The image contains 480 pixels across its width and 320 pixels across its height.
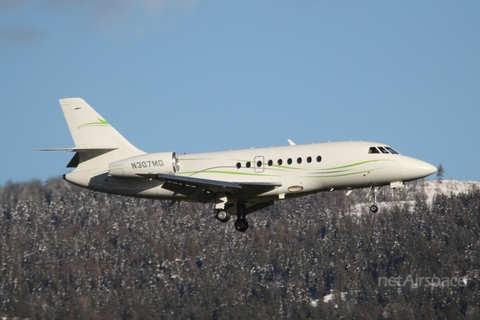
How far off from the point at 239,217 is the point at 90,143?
26.8 feet

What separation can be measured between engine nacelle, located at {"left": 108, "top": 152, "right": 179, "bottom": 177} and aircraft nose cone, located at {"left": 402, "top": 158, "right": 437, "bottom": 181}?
34.8ft

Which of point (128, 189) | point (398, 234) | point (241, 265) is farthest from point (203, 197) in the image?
point (398, 234)

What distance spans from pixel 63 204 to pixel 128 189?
→ 13408 cm

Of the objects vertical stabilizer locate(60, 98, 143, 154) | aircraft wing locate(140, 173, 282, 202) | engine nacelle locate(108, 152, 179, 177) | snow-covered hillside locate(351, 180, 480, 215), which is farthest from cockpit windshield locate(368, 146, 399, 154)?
snow-covered hillside locate(351, 180, 480, 215)

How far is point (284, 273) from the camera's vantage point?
16625cm

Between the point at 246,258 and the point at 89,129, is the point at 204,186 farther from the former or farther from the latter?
the point at 246,258

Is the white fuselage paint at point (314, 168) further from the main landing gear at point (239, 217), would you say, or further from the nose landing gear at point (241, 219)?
the nose landing gear at point (241, 219)

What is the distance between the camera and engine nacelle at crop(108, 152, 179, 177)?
38375 mm

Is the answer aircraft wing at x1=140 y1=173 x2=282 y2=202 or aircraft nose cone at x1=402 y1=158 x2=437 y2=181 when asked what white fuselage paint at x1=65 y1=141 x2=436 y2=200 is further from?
aircraft wing at x1=140 y1=173 x2=282 y2=202

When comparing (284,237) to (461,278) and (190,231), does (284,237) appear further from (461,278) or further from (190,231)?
(461,278)

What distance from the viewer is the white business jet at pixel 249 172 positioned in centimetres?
3784

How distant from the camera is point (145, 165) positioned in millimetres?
38375

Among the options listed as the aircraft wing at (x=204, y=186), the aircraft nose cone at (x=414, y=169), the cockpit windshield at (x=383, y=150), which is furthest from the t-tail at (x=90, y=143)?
the aircraft nose cone at (x=414, y=169)

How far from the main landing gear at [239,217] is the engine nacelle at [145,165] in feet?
9.86
